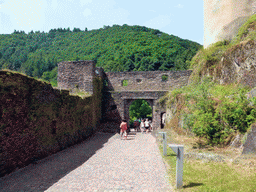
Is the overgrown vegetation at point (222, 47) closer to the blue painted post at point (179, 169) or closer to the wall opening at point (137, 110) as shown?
the blue painted post at point (179, 169)

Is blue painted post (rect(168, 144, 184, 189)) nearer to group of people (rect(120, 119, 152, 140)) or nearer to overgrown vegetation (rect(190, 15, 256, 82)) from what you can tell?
overgrown vegetation (rect(190, 15, 256, 82))

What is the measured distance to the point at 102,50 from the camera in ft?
174

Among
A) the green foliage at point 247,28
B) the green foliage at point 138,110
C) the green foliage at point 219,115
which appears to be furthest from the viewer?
the green foliage at point 138,110

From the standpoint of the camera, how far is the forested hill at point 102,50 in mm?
47562

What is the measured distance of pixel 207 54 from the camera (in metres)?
13.3

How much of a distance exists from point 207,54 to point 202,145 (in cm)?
709

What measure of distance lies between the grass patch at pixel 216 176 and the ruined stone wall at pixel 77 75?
11352 mm

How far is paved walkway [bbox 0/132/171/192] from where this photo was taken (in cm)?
517

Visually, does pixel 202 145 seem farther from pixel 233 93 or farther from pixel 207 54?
pixel 207 54

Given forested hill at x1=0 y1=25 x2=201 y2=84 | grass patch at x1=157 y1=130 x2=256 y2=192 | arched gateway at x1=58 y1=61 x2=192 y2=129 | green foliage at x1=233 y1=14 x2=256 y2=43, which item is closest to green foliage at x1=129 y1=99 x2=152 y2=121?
forested hill at x1=0 y1=25 x2=201 y2=84

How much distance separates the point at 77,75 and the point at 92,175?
12.0 meters

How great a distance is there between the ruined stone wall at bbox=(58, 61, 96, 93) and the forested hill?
28.3 meters

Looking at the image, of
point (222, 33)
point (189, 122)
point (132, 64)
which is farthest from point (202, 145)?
point (132, 64)

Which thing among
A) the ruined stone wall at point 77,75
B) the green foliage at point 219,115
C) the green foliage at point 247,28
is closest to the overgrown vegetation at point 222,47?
the green foliage at point 247,28
